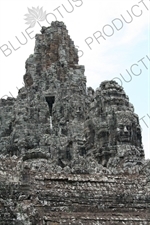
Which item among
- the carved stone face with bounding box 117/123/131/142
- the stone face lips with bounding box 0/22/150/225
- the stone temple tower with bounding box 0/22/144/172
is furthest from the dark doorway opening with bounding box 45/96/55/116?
the carved stone face with bounding box 117/123/131/142

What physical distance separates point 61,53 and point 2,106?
31.6ft

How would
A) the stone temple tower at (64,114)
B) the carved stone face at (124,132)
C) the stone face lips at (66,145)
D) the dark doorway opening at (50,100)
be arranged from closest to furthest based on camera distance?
the stone face lips at (66,145) → the carved stone face at (124,132) → the stone temple tower at (64,114) → the dark doorway opening at (50,100)

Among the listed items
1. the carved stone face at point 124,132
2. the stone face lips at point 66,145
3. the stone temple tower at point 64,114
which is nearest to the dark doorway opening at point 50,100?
the stone temple tower at point 64,114

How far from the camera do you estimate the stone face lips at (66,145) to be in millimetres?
13414

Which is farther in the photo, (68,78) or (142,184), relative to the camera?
(68,78)

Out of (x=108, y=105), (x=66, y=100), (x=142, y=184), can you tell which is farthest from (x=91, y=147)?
(x=66, y=100)

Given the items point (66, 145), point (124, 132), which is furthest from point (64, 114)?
point (124, 132)

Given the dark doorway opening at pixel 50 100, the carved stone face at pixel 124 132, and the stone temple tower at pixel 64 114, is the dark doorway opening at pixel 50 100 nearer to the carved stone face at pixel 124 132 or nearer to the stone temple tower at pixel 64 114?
the stone temple tower at pixel 64 114

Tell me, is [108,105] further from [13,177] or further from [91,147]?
[13,177]

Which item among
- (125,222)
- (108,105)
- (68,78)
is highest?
(68,78)

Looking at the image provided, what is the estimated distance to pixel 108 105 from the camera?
2497 cm

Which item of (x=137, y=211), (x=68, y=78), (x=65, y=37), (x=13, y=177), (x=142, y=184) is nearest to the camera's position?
(x=13, y=177)

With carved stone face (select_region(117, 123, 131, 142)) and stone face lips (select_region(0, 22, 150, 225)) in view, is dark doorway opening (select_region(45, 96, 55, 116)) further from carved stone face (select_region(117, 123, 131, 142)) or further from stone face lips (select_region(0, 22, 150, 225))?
carved stone face (select_region(117, 123, 131, 142))

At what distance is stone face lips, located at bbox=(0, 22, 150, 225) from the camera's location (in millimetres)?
13414
